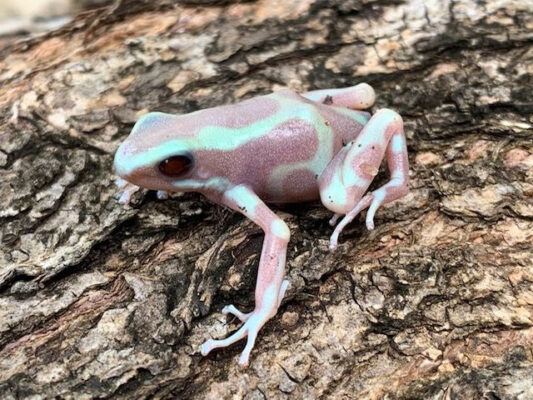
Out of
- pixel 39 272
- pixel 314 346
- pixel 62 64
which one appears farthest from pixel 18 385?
pixel 62 64

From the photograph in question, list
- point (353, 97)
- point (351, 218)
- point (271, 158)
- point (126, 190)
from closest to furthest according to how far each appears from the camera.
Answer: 1. point (351, 218)
2. point (271, 158)
3. point (126, 190)
4. point (353, 97)

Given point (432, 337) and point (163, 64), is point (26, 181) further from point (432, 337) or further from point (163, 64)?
point (432, 337)

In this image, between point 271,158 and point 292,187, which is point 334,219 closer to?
point 292,187

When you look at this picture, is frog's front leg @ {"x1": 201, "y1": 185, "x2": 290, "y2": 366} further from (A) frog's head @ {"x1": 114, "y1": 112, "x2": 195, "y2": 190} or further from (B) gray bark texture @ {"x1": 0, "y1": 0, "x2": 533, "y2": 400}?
(A) frog's head @ {"x1": 114, "y1": 112, "x2": 195, "y2": 190}

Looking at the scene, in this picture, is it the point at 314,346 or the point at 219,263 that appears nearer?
the point at 314,346

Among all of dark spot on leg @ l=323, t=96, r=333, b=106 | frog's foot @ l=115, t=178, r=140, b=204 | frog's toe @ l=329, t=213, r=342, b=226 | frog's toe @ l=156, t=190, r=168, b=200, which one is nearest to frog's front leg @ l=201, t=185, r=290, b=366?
frog's toe @ l=329, t=213, r=342, b=226

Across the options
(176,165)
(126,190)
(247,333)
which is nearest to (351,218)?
(247,333)
